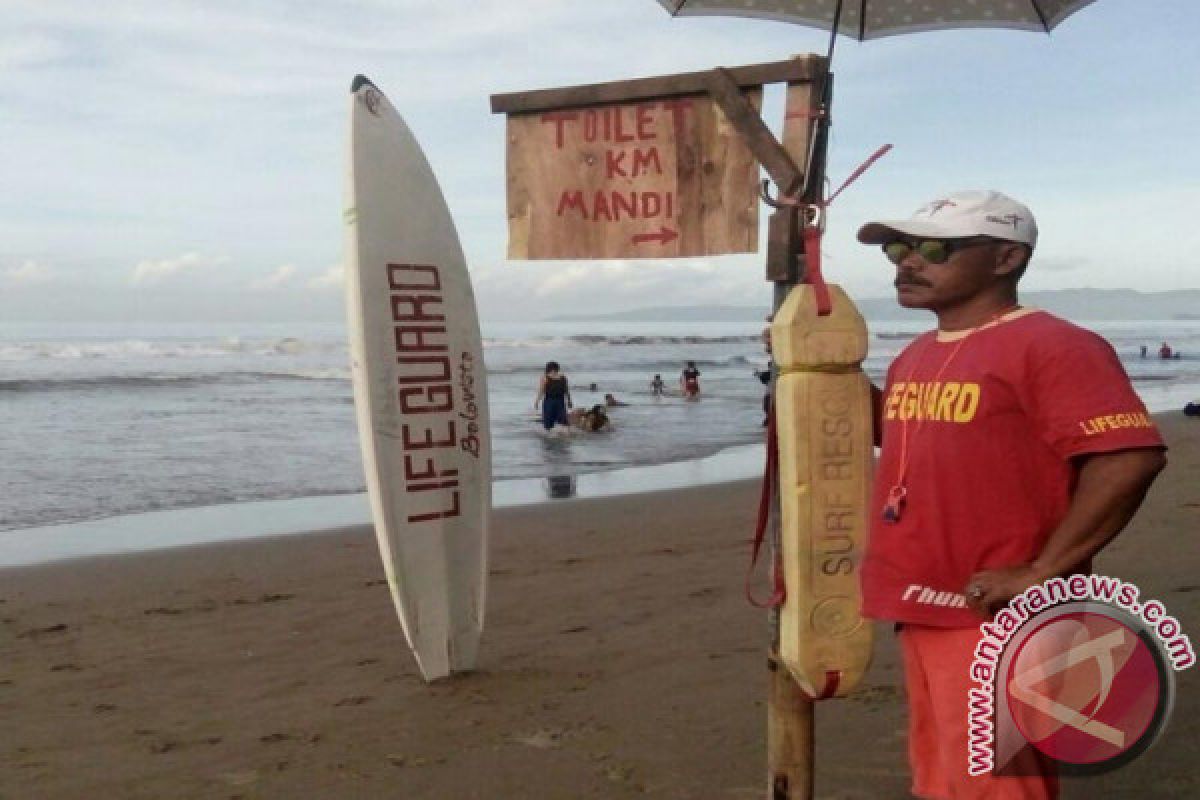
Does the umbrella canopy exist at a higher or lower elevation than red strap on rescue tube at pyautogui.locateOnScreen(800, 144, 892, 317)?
higher

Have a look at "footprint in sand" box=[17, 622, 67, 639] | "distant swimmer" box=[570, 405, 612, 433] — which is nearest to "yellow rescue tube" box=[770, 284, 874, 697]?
"footprint in sand" box=[17, 622, 67, 639]

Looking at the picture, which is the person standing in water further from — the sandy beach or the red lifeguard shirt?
the red lifeguard shirt

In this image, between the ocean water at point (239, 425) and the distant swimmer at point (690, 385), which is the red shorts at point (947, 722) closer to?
the ocean water at point (239, 425)

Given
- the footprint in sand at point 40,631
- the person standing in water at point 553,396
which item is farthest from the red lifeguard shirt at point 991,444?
the person standing in water at point 553,396

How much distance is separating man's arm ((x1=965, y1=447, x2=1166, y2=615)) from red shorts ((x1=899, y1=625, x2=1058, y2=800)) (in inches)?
5.7

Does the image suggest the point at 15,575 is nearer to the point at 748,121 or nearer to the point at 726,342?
the point at 748,121

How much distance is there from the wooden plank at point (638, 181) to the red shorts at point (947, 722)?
1.18 meters

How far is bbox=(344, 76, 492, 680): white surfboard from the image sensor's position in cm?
502

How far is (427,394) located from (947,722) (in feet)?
10.6

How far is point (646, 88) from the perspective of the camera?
3172 millimetres

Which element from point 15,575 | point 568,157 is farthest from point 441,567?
point 15,575

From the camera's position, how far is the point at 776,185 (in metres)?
2.93

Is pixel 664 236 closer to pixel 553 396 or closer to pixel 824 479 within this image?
pixel 824 479

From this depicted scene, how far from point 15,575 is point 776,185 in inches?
264
